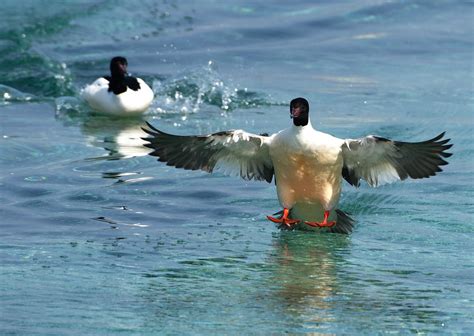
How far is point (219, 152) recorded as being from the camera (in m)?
9.98

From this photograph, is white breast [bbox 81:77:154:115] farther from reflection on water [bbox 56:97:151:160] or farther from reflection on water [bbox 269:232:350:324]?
reflection on water [bbox 269:232:350:324]

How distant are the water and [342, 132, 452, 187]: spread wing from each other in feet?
1.47

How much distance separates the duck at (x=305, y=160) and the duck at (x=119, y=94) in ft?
16.4

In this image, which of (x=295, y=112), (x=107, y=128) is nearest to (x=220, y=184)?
(x=295, y=112)

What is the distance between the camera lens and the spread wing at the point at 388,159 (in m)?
9.48

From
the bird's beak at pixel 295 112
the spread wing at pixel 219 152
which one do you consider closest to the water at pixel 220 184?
the spread wing at pixel 219 152

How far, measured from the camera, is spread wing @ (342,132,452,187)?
31.1 feet

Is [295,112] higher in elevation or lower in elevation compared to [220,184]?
higher

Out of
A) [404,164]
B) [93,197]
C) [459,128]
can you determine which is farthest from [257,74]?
[404,164]

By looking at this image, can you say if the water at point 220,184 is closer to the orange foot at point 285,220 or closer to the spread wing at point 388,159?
the orange foot at point 285,220

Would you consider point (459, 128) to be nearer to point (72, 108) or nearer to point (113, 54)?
point (72, 108)

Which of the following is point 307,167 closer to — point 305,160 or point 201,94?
point 305,160

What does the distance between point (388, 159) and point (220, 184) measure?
84.4 inches

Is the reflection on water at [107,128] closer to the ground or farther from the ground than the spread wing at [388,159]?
closer to the ground
